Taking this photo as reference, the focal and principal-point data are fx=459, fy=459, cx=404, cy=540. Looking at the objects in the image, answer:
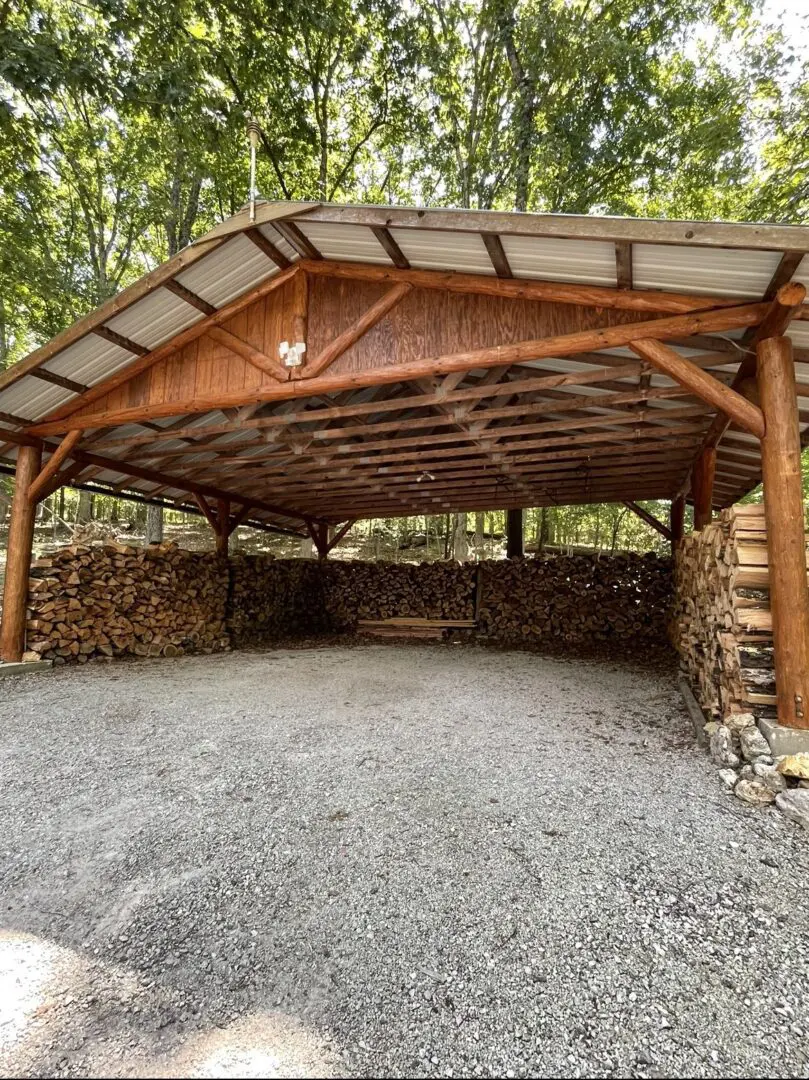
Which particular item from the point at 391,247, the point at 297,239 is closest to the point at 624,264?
the point at 391,247

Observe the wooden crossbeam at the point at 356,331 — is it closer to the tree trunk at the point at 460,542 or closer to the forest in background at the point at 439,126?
the forest in background at the point at 439,126

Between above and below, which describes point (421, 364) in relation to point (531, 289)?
below

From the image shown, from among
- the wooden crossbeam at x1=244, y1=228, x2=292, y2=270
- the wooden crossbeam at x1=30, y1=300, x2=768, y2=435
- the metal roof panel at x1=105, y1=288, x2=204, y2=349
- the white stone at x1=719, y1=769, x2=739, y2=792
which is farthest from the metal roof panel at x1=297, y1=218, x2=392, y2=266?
the white stone at x1=719, y1=769, x2=739, y2=792

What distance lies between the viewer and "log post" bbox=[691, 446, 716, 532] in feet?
18.1

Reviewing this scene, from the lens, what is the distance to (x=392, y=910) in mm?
1594

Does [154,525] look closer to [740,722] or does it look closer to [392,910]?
[392,910]

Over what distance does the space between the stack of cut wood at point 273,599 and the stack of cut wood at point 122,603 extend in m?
0.52

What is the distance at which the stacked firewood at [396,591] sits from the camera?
383 inches

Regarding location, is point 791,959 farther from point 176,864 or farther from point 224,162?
point 224,162

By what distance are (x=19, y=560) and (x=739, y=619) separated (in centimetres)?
716

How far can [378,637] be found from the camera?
9250mm

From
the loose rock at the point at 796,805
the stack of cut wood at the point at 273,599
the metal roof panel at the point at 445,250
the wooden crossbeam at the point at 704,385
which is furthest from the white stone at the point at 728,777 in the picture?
the stack of cut wood at the point at 273,599

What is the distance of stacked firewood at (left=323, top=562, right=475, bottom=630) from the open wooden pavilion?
116 inches

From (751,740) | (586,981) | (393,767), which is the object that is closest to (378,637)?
(393,767)
